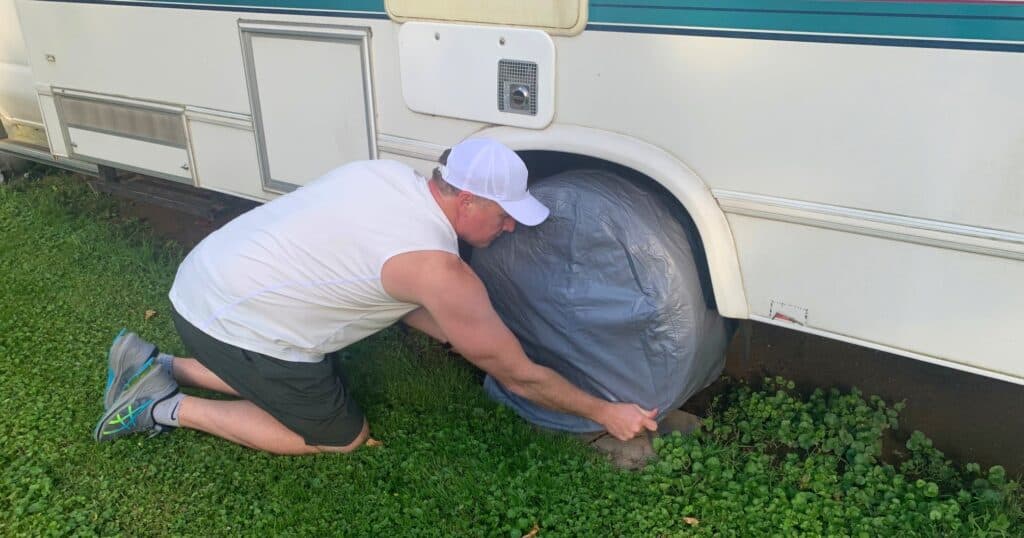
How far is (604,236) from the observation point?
2.78 metres

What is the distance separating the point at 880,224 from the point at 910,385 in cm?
109

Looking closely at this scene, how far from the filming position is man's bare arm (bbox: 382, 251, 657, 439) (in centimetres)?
255

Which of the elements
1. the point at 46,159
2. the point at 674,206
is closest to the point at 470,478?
the point at 674,206

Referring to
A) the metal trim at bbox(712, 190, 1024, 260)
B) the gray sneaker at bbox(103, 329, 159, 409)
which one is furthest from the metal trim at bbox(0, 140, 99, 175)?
the metal trim at bbox(712, 190, 1024, 260)

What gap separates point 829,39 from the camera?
2.28 meters

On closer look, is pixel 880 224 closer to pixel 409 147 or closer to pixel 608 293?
pixel 608 293

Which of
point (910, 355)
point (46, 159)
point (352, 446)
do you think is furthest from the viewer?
point (46, 159)

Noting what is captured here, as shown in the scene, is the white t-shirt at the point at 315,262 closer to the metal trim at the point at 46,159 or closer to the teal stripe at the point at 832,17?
the teal stripe at the point at 832,17

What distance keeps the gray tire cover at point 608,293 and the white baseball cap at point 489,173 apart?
25 centimetres

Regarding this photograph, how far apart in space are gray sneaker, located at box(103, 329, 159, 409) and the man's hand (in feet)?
5.96

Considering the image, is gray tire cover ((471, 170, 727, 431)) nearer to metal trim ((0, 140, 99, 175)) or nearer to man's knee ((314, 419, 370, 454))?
man's knee ((314, 419, 370, 454))

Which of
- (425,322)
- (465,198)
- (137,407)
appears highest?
(465,198)

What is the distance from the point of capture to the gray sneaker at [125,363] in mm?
3223

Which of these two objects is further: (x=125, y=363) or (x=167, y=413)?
(x=125, y=363)
